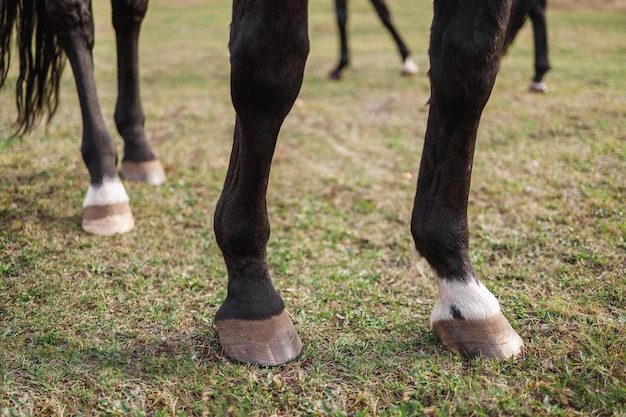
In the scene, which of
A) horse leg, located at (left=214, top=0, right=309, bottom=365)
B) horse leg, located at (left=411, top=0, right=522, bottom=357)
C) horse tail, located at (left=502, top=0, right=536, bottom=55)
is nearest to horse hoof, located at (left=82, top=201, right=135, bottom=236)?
horse leg, located at (left=214, top=0, right=309, bottom=365)

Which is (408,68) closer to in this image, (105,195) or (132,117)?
(132,117)

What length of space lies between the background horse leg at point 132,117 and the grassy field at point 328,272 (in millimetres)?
117

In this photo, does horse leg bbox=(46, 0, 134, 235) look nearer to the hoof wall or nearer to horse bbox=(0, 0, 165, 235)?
horse bbox=(0, 0, 165, 235)

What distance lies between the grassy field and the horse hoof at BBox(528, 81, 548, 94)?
0.54 metres

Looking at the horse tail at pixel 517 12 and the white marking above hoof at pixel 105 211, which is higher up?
the horse tail at pixel 517 12

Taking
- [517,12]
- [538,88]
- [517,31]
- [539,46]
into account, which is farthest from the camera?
[539,46]

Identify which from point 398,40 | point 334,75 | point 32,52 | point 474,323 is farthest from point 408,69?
point 474,323

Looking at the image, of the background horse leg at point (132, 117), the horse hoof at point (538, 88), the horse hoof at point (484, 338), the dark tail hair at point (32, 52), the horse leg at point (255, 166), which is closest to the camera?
the horse leg at point (255, 166)

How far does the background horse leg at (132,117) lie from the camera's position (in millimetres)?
3453

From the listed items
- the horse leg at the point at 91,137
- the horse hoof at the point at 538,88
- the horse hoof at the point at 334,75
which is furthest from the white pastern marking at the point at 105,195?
the horse hoof at the point at 334,75

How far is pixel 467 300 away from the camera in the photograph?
1.80 m

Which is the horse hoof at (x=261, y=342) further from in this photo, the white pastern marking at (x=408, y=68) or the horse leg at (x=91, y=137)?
the white pastern marking at (x=408, y=68)

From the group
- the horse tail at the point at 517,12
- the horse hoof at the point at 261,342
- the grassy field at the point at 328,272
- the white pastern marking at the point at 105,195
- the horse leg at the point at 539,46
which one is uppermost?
the horse tail at the point at 517,12

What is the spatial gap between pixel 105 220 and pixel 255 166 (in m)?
1.40
